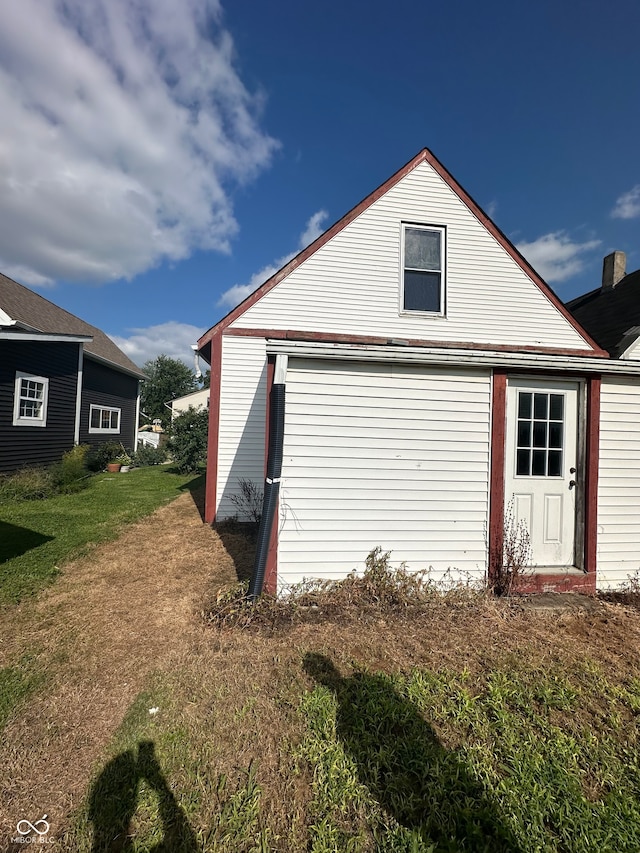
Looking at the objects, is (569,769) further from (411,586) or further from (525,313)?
(525,313)

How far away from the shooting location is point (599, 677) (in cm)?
308

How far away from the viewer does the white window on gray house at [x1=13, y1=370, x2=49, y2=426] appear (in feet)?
34.9

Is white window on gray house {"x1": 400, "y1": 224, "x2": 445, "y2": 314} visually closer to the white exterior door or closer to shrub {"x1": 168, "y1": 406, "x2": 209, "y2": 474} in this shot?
the white exterior door

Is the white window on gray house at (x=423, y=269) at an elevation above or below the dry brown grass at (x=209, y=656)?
above

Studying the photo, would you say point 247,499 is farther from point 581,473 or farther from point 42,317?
point 42,317

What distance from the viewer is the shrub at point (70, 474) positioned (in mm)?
10711

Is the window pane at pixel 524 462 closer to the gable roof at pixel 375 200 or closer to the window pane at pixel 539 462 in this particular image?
the window pane at pixel 539 462

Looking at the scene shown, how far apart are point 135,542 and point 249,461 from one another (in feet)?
8.22

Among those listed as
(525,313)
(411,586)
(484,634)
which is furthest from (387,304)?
(484,634)

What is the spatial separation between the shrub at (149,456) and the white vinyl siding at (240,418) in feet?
36.5

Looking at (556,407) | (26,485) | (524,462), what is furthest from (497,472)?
(26,485)

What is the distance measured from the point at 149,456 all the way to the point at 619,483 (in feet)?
57.3

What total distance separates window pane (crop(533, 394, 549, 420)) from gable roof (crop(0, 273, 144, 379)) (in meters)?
12.1

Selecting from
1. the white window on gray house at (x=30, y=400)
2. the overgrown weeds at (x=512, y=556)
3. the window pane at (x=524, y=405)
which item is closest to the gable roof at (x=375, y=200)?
the window pane at (x=524, y=405)
